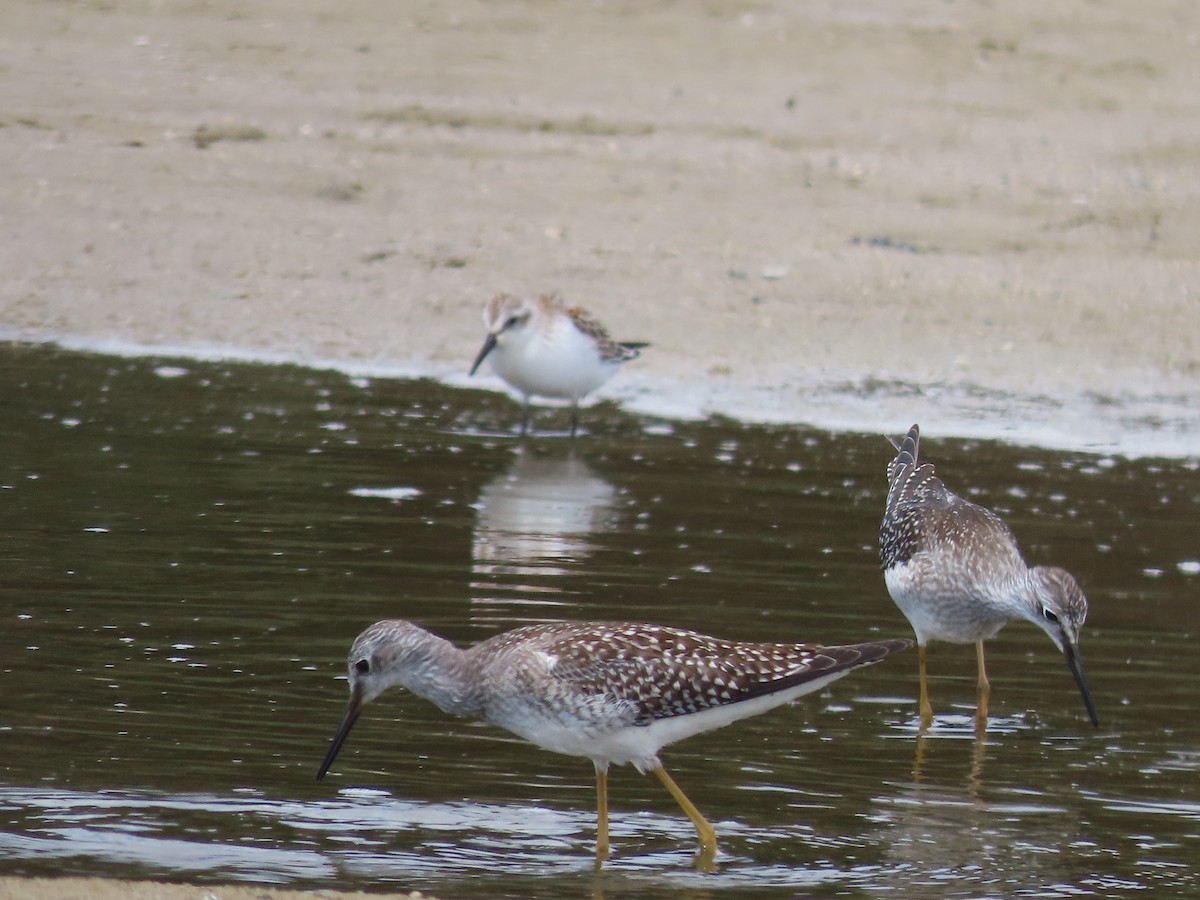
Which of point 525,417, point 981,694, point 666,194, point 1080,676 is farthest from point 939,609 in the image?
point 666,194

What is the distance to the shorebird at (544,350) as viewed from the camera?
11047mm

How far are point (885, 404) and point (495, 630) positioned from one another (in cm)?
444

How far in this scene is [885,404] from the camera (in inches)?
445

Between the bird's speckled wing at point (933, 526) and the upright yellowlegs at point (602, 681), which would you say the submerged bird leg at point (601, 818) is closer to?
the upright yellowlegs at point (602, 681)

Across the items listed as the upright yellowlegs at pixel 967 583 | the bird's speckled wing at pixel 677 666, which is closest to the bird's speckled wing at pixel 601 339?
the upright yellowlegs at pixel 967 583

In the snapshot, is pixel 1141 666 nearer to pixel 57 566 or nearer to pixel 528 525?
pixel 528 525

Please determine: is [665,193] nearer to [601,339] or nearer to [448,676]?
[601,339]

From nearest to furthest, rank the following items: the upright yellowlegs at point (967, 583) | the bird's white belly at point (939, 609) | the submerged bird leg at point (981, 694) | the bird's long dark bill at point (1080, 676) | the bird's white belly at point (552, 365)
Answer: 1. the bird's long dark bill at point (1080, 676)
2. the upright yellowlegs at point (967, 583)
3. the submerged bird leg at point (981, 694)
4. the bird's white belly at point (939, 609)
5. the bird's white belly at point (552, 365)

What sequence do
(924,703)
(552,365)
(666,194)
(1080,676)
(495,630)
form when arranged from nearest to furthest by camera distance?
1. (1080,676)
2. (924,703)
3. (495,630)
4. (552,365)
5. (666,194)

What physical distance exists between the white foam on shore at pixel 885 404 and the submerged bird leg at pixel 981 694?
11.4ft

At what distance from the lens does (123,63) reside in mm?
16312

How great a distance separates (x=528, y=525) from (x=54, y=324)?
14.6 feet

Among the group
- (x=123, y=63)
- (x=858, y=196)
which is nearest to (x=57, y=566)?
(x=858, y=196)

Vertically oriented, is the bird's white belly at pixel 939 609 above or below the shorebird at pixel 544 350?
below
